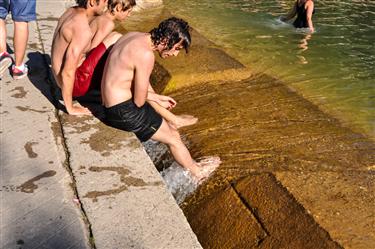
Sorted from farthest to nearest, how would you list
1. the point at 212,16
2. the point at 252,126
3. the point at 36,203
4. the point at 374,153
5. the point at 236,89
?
the point at 212,16 → the point at 236,89 → the point at 252,126 → the point at 374,153 → the point at 36,203

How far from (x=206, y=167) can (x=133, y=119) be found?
790mm

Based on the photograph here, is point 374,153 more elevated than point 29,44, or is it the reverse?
point 29,44

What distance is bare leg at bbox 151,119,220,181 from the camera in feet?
13.2

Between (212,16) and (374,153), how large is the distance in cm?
721

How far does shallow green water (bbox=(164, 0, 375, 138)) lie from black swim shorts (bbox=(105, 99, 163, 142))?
9.04 feet

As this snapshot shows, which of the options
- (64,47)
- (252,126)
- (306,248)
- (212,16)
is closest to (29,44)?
(64,47)

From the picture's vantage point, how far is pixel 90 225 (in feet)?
9.25

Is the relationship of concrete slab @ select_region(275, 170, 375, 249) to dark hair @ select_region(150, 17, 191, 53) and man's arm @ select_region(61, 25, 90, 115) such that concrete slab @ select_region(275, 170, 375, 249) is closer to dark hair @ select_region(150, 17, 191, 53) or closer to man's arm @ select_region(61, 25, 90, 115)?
dark hair @ select_region(150, 17, 191, 53)

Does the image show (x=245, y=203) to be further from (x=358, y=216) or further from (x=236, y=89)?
(x=236, y=89)

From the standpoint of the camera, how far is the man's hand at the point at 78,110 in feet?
13.7

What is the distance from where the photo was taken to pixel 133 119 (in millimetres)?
3918

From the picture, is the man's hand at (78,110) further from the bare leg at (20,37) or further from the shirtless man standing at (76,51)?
the bare leg at (20,37)

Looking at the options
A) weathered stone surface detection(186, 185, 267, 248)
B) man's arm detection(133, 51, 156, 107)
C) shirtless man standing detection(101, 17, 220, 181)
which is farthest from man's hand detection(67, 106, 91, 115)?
weathered stone surface detection(186, 185, 267, 248)

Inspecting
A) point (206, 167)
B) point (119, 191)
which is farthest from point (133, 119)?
point (119, 191)
